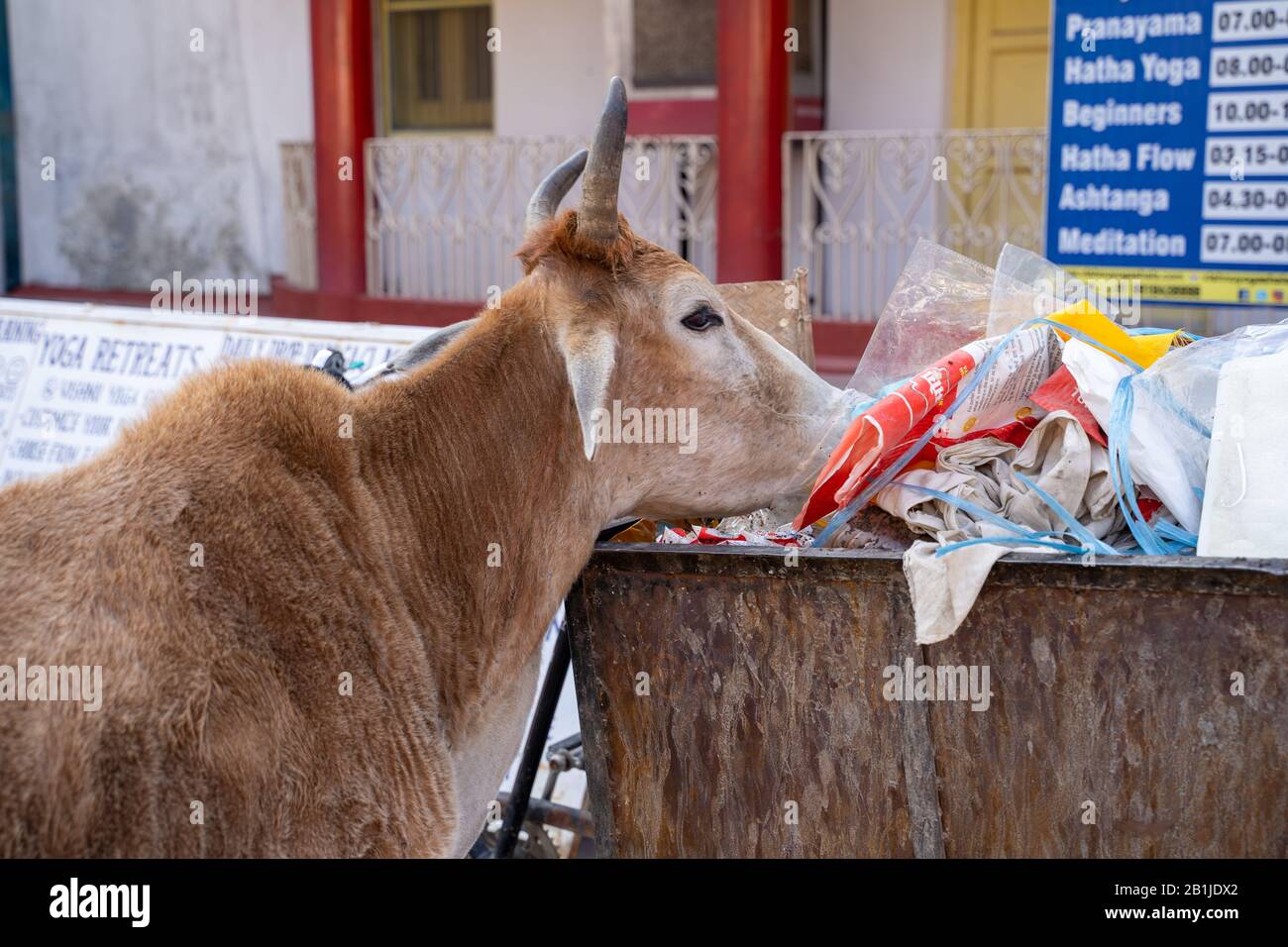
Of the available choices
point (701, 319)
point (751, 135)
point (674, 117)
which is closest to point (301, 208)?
point (674, 117)

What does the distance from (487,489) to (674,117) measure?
699cm

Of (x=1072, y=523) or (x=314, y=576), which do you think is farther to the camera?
(x=1072, y=523)

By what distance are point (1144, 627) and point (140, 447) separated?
181 cm

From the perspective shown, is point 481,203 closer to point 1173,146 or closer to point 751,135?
point 751,135

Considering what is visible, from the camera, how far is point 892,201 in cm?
877

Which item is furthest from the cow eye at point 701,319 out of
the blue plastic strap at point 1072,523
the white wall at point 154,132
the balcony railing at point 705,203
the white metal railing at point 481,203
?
the white wall at point 154,132

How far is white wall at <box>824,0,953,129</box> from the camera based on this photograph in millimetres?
8898

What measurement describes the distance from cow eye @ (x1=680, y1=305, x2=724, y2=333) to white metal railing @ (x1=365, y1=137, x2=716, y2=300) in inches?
230

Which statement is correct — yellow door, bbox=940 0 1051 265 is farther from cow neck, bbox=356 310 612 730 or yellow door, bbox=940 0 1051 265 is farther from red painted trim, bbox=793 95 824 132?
cow neck, bbox=356 310 612 730

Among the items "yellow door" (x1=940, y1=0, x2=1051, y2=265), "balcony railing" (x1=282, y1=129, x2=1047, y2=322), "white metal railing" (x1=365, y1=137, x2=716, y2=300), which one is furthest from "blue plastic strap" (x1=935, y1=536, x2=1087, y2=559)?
"white metal railing" (x1=365, y1=137, x2=716, y2=300)

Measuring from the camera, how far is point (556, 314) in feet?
9.22

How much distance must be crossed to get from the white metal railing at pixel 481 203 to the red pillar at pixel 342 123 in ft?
0.38

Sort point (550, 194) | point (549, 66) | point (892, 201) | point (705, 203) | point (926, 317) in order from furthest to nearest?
1. point (549, 66)
2. point (705, 203)
3. point (892, 201)
4. point (926, 317)
5. point (550, 194)
